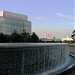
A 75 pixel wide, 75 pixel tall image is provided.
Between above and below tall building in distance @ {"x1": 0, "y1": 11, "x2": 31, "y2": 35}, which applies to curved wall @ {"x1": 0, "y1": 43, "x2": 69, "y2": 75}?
below

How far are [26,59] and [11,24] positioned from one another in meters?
98.2

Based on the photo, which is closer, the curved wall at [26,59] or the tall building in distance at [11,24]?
the curved wall at [26,59]

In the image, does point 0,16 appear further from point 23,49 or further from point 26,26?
point 23,49

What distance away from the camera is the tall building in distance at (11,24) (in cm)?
10475

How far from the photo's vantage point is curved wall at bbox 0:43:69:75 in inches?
345

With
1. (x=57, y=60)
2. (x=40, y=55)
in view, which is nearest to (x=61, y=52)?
(x=57, y=60)

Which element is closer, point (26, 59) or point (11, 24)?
point (26, 59)

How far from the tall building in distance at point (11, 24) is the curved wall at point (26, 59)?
295 ft

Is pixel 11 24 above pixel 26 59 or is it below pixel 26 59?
above

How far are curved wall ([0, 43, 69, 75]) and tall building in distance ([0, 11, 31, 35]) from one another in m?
89.9

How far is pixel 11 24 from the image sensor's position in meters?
107

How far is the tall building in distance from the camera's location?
104750mm

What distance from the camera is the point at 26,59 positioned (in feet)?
32.7

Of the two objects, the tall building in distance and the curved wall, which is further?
the tall building in distance
